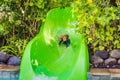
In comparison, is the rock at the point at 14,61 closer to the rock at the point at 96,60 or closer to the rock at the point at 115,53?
the rock at the point at 96,60

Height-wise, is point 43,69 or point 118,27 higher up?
point 118,27

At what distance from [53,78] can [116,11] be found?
132 cm

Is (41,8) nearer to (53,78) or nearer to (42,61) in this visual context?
(42,61)

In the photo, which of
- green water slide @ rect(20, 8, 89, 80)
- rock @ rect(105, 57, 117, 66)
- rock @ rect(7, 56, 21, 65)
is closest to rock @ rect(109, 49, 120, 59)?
rock @ rect(105, 57, 117, 66)

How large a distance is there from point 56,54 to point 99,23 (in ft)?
3.23

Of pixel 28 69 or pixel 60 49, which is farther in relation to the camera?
pixel 60 49

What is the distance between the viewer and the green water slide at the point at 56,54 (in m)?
4.52

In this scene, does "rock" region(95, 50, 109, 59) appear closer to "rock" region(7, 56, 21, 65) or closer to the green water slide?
the green water slide

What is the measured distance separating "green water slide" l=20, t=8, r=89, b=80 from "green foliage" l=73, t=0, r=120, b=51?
20cm

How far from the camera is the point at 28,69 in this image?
451 cm

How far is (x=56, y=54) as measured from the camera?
5.25 metres

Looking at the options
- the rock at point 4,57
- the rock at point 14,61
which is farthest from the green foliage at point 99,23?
the rock at point 4,57

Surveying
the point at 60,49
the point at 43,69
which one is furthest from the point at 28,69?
the point at 60,49

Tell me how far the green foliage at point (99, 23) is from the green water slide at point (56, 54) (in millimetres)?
205
